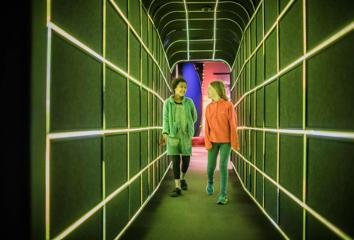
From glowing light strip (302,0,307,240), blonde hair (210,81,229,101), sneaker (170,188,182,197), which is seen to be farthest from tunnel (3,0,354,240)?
blonde hair (210,81,229,101)

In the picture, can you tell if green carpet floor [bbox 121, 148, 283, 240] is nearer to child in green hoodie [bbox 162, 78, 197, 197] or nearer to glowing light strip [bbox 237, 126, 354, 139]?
child in green hoodie [bbox 162, 78, 197, 197]

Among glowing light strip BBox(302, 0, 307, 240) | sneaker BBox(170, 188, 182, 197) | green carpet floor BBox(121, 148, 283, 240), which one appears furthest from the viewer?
sneaker BBox(170, 188, 182, 197)

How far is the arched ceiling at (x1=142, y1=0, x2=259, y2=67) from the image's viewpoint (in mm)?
4168

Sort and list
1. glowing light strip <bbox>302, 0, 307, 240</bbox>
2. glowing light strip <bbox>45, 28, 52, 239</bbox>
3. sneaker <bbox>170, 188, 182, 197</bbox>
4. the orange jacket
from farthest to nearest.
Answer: sneaker <bbox>170, 188, 182, 197</bbox> → the orange jacket → glowing light strip <bbox>302, 0, 307, 240</bbox> → glowing light strip <bbox>45, 28, 52, 239</bbox>

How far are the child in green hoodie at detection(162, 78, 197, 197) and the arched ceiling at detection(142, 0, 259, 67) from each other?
42.2 inches

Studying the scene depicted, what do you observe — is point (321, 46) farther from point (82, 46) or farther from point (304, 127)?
point (82, 46)

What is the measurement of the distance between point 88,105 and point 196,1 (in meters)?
3.04

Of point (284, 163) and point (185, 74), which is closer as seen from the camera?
point (284, 163)

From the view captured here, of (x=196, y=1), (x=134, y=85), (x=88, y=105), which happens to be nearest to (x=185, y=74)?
(x=196, y=1)

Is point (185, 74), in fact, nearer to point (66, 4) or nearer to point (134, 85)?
point (134, 85)

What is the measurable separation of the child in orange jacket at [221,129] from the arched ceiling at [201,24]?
1087mm

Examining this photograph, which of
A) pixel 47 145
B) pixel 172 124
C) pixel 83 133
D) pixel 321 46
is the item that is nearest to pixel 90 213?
pixel 83 133
